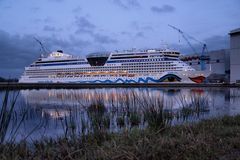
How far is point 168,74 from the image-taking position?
81.2m

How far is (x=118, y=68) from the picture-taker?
87.9 m

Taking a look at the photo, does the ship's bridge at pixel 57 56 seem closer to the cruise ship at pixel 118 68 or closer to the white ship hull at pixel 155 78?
the cruise ship at pixel 118 68

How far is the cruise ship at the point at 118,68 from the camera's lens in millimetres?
81250

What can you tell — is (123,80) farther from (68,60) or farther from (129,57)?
(68,60)

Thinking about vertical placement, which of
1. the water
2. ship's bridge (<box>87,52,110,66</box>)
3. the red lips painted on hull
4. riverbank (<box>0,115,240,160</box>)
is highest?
ship's bridge (<box>87,52,110,66</box>)

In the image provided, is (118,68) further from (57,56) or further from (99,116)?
(99,116)

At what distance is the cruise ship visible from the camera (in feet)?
267

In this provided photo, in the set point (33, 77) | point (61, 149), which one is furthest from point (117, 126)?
point (33, 77)

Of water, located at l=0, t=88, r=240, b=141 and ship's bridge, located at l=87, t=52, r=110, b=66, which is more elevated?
ship's bridge, located at l=87, t=52, r=110, b=66

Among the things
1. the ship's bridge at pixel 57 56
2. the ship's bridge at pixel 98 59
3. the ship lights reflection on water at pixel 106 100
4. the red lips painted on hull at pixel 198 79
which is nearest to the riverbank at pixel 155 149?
the ship lights reflection on water at pixel 106 100

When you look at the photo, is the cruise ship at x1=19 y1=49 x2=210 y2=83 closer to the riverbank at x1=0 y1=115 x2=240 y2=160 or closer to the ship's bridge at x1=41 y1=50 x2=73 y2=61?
the ship's bridge at x1=41 y1=50 x2=73 y2=61

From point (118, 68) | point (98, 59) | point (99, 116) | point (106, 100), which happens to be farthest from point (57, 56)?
point (99, 116)

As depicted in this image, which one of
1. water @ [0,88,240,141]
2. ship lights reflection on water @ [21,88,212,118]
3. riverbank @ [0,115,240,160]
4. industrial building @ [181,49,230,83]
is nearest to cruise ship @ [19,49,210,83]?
industrial building @ [181,49,230,83]

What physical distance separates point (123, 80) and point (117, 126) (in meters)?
73.1
